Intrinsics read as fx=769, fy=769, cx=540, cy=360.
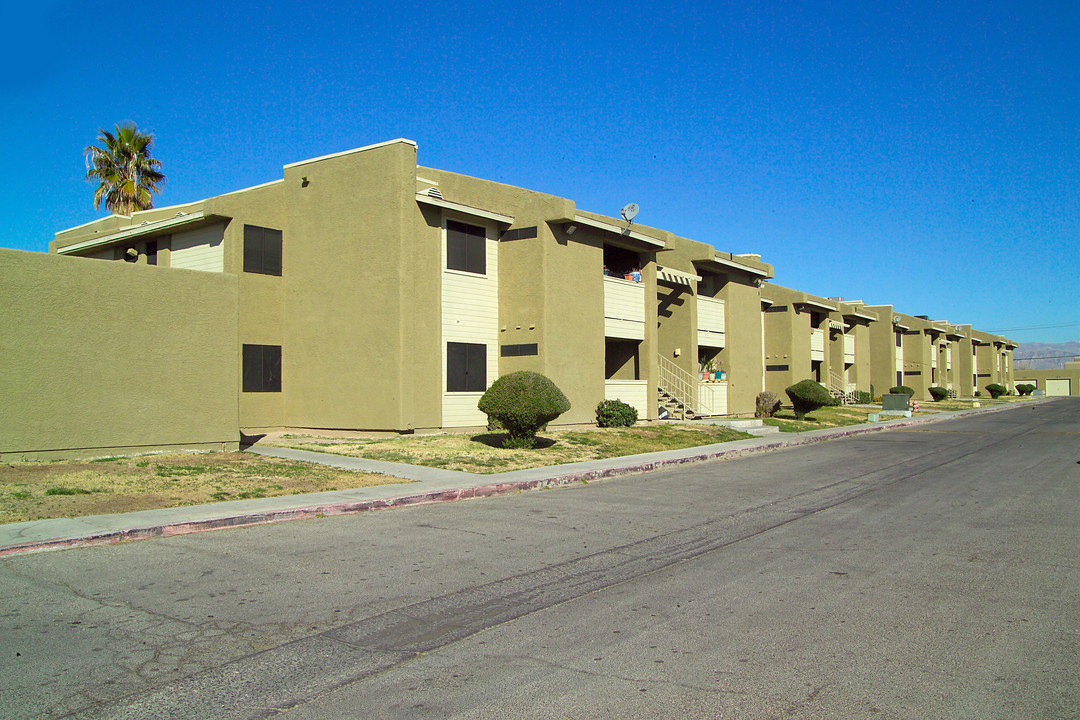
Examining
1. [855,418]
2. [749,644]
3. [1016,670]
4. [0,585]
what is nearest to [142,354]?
[0,585]

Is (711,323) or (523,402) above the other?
(711,323)

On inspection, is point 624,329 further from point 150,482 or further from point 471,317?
point 150,482

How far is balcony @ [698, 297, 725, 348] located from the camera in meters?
33.2

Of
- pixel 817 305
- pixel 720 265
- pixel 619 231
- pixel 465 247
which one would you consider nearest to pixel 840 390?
pixel 817 305

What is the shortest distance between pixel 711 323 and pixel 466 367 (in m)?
14.6

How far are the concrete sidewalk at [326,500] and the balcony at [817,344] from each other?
→ 95.4 feet

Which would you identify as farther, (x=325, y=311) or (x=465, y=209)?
(x=325, y=311)

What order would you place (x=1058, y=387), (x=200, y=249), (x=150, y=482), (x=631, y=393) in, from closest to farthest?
1. (x=150, y=482)
2. (x=200, y=249)
3. (x=631, y=393)
4. (x=1058, y=387)

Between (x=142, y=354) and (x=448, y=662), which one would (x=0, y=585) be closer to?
(x=448, y=662)

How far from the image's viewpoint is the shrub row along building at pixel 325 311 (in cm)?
1497

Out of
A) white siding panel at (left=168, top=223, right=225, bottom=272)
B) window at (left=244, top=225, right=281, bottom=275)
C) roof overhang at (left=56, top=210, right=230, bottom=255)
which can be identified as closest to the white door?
window at (left=244, top=225, right=281, bottom=275)

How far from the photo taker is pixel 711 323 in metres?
34.0

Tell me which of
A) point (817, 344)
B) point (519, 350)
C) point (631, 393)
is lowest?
point (631, 393)

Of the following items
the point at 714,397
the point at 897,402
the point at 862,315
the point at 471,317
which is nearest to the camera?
the point at 471,317
